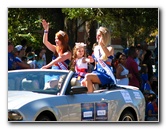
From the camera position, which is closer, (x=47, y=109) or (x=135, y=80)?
(x=47, y=109)

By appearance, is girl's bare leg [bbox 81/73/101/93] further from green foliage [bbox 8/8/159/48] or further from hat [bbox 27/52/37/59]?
hat [bbox 27/52/37/59]

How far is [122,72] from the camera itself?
1023 centimetres

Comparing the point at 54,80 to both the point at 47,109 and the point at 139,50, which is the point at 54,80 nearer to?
the point at 47,109

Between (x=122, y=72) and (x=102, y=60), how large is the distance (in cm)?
109

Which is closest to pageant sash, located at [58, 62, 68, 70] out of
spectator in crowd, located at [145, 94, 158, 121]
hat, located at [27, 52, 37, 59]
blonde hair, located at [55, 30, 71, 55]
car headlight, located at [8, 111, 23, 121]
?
blonde hair, located at [55, 30, 71, 55]

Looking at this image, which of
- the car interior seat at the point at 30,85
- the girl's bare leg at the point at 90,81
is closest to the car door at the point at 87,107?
the girl's bare leg at the point at 90,81

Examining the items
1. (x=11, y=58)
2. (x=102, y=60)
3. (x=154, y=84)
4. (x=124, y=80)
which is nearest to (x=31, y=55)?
(x=11, y=58)

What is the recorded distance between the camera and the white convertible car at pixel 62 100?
26.6 feet

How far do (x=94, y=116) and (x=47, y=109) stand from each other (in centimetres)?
80

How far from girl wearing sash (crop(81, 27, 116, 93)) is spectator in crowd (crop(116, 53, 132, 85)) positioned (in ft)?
2.20

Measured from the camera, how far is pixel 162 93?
898 centimetres

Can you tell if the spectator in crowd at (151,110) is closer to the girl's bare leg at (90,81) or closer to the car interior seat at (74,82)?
the girl's bare leg at (90,81)

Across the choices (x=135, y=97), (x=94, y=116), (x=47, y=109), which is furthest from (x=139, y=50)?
(x=47, y=109)

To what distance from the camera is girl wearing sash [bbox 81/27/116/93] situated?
30.0 feet
